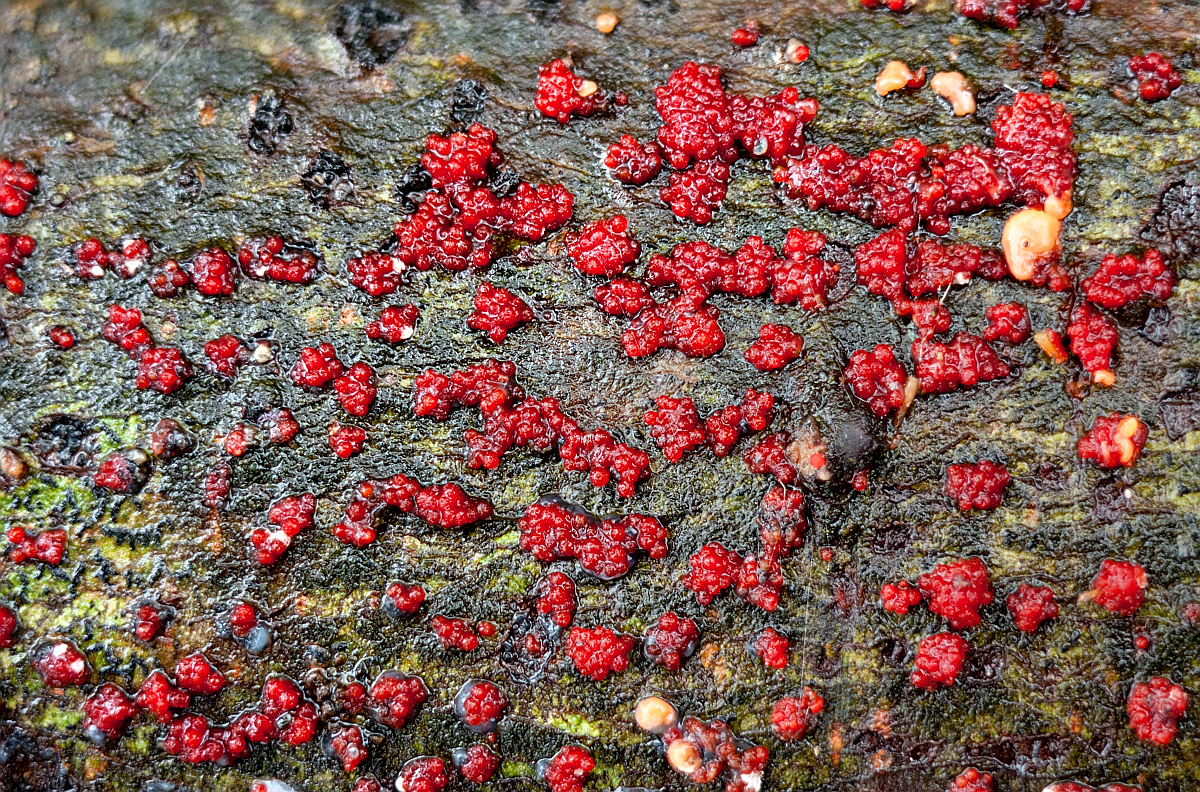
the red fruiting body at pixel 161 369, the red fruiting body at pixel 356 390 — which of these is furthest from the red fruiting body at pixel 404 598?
the red fruiting body at pixel 161 369

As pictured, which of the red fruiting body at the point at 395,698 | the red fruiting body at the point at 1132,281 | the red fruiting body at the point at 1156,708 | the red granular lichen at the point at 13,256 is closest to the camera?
the red fruiting body at the point at 1156,708

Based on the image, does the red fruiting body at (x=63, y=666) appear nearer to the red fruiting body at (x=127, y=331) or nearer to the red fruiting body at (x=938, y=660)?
the red fruiting body at (x=127, y=331)

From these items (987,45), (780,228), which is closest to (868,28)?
(987,45)

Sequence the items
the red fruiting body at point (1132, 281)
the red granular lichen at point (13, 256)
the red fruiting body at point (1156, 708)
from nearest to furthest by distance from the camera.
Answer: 1. the red fruiting body at point (1156, 708)
2. the red fruiting body at point (1132, 281)
3. the red granular lichen at point (13, 256)

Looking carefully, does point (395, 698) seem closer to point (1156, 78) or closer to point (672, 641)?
point (672, 641)

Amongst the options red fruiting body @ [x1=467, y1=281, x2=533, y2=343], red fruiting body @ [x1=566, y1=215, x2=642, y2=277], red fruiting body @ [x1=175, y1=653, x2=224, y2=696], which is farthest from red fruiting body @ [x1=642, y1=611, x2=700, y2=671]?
red fruiting body @ [x1=175, y1=653, x2=224, y2=696]

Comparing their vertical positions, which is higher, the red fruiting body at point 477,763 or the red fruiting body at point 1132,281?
the red fruiting body at point 1132,281

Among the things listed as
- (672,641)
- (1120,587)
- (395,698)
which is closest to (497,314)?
(672,641)
